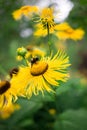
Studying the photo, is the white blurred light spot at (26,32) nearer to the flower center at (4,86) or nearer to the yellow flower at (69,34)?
the yellow flower at (69,34)

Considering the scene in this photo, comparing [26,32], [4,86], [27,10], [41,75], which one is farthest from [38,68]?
[26,32]

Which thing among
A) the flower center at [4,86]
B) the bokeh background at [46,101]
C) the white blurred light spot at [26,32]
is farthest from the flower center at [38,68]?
the white blurred light spot at [26,32]

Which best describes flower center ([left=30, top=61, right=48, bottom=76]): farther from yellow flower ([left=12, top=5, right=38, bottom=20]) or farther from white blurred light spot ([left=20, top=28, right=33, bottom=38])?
white blurred light spot ([left=20, top=28, right=33, bottom=38])

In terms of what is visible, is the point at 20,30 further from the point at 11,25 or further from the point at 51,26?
the point at 51,26

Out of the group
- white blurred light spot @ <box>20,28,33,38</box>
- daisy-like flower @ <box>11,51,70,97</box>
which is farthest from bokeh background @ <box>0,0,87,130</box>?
daisy-like flower @ <box>11,51,70,97</box>

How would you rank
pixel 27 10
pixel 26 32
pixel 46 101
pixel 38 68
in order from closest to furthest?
1. pixel 38 68
2. pixel 27 10
3. pixel 46 101
4. pixel 26 32

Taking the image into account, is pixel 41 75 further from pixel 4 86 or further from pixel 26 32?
pixel 26 32

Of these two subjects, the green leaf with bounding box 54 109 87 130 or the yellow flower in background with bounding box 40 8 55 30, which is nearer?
the yellow flower in background with bounding box 40 8 55 30
